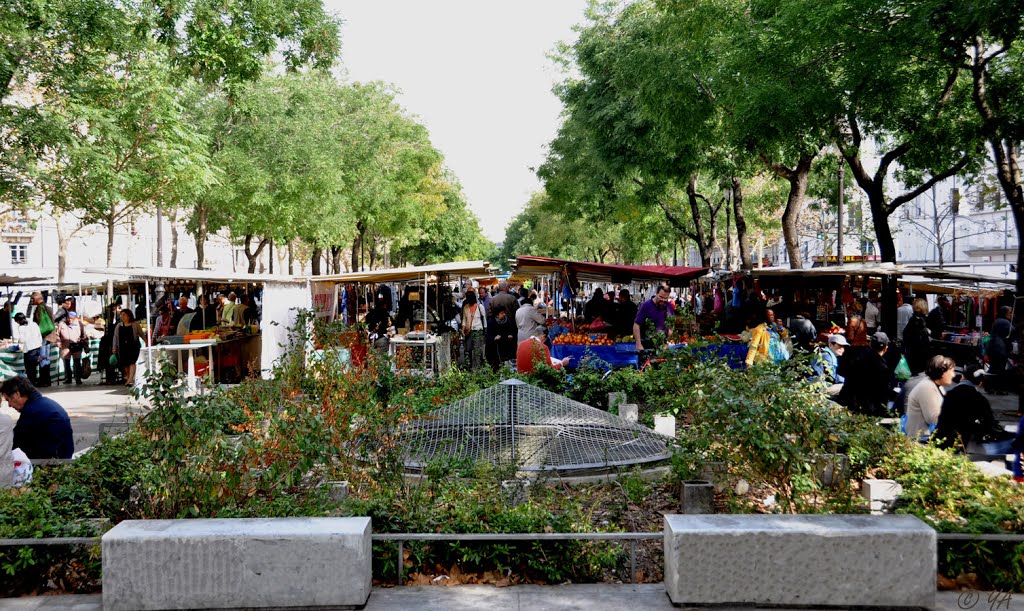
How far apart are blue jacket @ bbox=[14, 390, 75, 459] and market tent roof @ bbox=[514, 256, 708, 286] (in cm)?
869

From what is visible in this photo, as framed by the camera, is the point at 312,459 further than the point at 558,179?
No

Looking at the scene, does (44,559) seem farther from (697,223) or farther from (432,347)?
(697,223)

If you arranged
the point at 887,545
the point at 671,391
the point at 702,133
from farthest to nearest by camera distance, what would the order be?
the point at 702,133
the point at 671,391
the point at 887,545

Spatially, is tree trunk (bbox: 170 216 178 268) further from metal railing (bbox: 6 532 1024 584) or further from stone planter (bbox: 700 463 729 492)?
stone planter (bbox: 700 463 729 492)

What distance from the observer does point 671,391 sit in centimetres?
1012

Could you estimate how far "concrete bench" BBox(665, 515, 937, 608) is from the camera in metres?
4.67

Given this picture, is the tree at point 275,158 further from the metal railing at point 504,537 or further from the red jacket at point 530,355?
the metal railing at point 504,537

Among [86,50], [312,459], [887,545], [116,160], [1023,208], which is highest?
[86,50]

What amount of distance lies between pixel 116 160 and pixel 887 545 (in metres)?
16.0

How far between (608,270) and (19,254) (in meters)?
44.2

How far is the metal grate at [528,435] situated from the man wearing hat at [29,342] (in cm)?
1068

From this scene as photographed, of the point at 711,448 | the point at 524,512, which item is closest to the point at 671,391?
the point at 711,448

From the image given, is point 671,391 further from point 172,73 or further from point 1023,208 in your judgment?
point 172,73

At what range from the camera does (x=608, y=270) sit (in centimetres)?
1683
